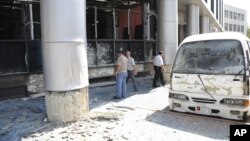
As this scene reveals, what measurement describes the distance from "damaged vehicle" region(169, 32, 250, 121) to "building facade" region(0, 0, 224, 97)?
214 inches

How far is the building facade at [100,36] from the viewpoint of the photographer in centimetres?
968

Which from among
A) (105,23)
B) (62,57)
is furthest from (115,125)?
(105,23)

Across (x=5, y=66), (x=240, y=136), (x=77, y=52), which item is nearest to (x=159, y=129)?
(x=240, y=136)

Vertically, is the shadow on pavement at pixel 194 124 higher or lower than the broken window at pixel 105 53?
lower

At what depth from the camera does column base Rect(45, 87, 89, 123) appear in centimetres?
632

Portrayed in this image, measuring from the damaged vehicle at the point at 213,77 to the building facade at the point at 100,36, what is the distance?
5.42 metres

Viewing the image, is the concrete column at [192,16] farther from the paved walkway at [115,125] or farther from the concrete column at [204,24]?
the paved walkway at [115,125]

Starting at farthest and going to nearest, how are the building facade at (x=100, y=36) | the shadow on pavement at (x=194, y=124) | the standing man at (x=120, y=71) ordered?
the building facade at (x=100, y=36) → the standing man at (x=120, y=71) → the shadow on pavement at (x=194, y=124)

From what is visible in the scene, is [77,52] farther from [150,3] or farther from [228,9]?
[228,9]

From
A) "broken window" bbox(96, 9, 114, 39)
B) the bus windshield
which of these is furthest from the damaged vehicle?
"broken window" bbox(96, 9, 114, 39)

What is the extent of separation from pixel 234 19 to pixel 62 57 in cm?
→ 8085

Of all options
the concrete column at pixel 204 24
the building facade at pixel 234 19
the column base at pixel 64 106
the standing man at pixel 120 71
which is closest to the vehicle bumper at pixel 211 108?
the column base at pixel 64 106

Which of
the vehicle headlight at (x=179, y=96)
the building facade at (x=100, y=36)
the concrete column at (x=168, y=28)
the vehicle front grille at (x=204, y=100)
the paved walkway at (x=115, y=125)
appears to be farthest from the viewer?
the concrete column at (x=168, y=28)

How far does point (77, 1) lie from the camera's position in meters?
6.50
